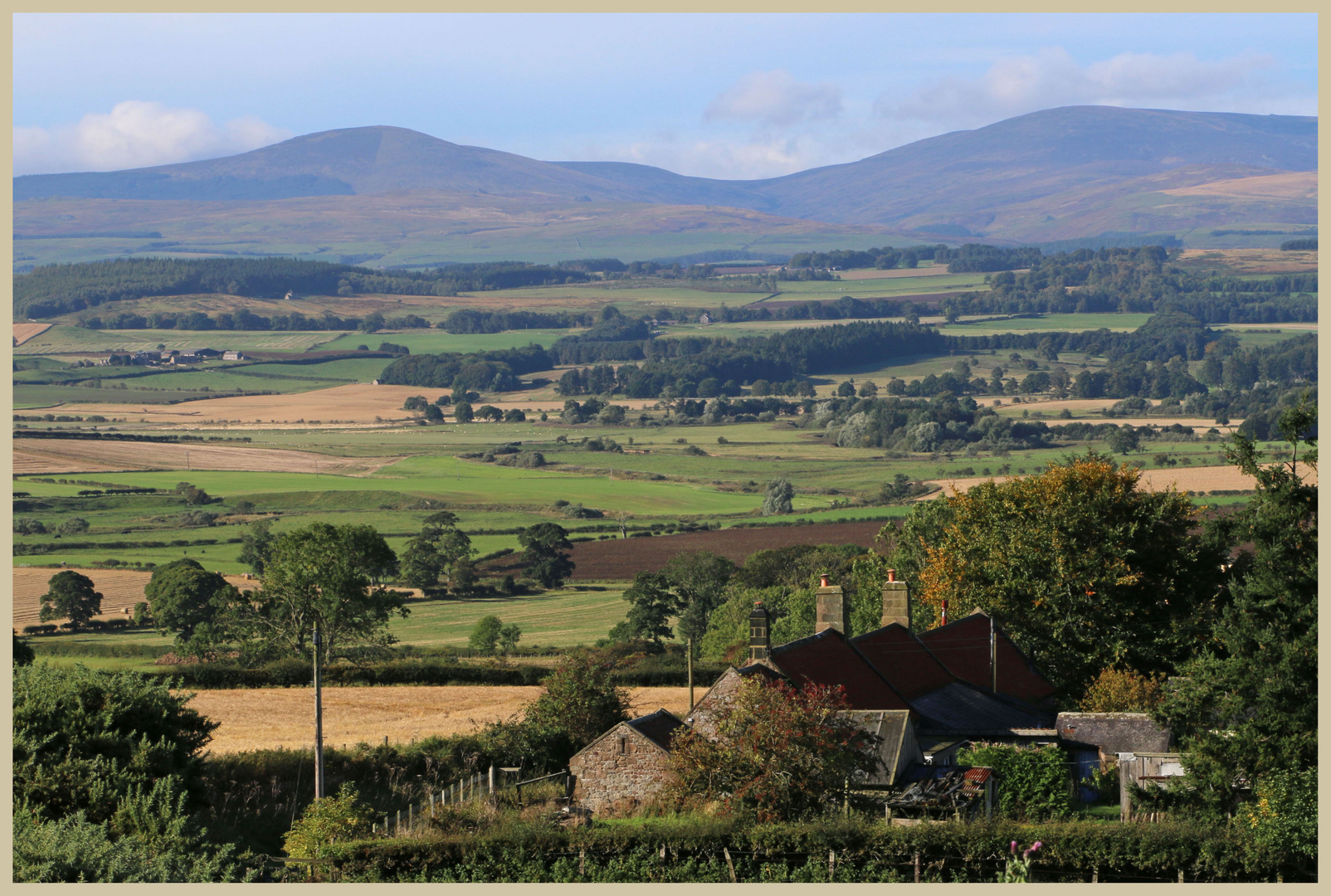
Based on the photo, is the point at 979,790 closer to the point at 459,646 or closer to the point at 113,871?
the point at 113,871

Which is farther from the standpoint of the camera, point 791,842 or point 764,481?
point 764,481

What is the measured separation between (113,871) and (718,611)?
177ft

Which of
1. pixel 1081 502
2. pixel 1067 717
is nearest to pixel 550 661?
pixel 1081 502

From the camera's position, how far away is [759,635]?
1289 inches

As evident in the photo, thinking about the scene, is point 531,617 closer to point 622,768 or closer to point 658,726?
point 658,726

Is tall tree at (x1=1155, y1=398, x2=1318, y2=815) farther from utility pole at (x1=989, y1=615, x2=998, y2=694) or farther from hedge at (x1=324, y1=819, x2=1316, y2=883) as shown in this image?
utility pole at (x1=989, y1=615, x2=998, y2=694)

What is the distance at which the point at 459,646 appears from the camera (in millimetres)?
73438

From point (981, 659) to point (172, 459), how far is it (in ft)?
426

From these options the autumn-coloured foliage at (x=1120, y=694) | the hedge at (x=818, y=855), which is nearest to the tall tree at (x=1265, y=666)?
the hedge at (x=818, y=855)

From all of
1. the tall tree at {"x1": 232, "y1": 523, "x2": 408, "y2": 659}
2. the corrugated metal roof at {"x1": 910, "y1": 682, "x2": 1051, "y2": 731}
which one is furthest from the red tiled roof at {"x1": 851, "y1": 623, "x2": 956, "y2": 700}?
the tall tree at {"x1": 232, "y1": 523, "x2": 408, "y2": 659}

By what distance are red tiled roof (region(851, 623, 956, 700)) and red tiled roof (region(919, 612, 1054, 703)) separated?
4.15 feet

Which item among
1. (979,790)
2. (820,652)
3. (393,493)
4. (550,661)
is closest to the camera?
(979,790)

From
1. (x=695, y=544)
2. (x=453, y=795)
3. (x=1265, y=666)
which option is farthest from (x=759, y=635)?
(x=695, y=544)

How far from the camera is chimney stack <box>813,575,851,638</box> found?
126 feet
